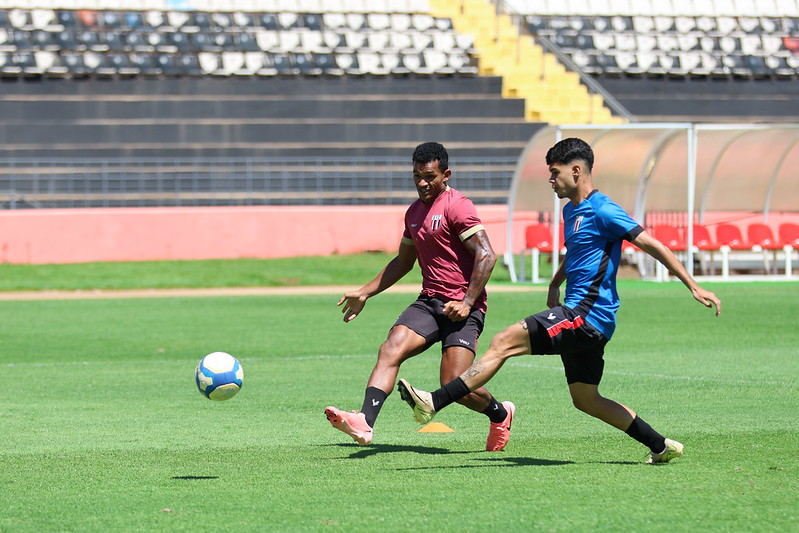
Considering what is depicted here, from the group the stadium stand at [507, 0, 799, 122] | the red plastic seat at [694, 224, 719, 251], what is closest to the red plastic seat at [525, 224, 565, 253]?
the red plastic seat at [694, 224, 719, 251]

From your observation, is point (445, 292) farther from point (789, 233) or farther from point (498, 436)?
Answer: point (789, 233)

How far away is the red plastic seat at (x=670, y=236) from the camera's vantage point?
1023 inches

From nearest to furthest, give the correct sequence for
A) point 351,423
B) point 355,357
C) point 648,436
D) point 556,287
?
point 648,436, point 351,423, point 556,287, point 355,357

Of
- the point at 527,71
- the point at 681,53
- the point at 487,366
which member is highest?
the point at 681,53

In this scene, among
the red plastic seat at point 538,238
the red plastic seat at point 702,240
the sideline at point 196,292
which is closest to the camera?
the sideline at point 196,292

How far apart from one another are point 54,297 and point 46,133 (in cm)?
993

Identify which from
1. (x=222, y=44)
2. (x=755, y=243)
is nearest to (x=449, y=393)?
(x=755, y=243)

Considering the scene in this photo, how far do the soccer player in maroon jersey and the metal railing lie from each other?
24016 millimetres

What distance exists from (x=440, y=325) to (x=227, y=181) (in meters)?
24.8

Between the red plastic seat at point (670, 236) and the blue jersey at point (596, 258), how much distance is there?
62.8 ft

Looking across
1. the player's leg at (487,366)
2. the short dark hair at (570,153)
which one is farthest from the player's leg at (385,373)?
the short dark hair at (570,153)

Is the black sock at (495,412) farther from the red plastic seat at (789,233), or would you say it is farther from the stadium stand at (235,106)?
the stadium stand at (235,106)

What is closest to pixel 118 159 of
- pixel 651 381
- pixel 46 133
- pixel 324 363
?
pixel 46 133

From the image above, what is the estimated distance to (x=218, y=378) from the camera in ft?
24.9
